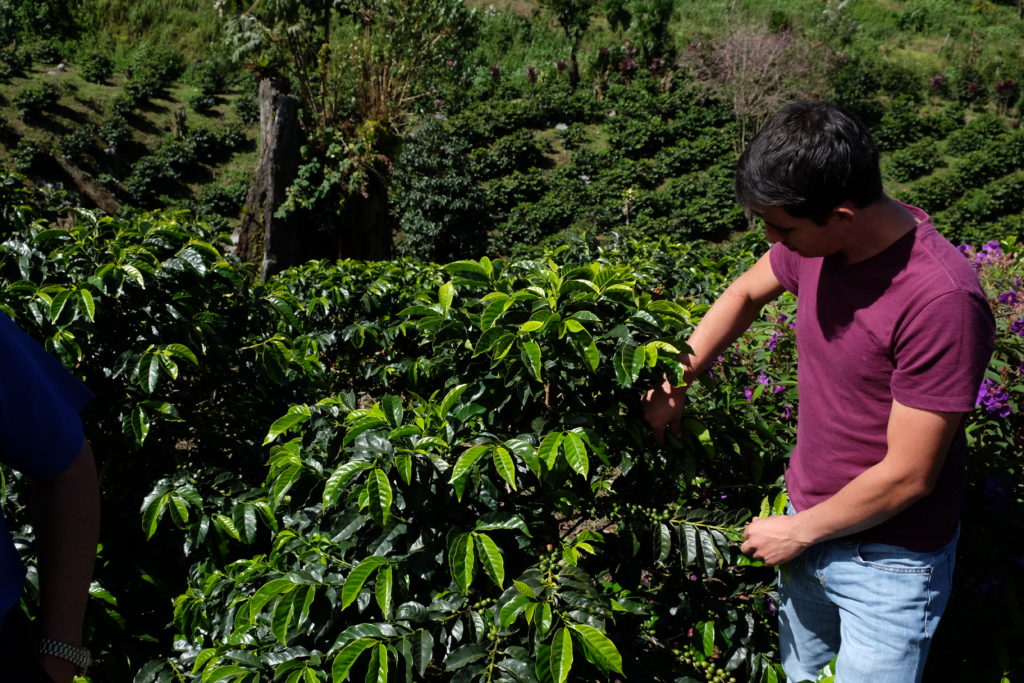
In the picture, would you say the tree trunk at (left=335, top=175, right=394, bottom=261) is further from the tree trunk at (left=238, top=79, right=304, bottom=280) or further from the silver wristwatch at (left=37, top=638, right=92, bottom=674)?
the silver wristwatch at (left=37, top=638, right=92, bottom=674)

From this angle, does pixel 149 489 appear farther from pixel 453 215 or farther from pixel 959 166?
pixel 959 166

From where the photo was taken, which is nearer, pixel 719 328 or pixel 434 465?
pixel 434 465

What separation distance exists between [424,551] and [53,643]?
0.69 meters

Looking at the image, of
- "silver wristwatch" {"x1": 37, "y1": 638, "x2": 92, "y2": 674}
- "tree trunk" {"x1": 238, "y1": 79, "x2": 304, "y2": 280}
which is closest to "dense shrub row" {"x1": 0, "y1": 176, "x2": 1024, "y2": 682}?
"silver wristwatch" {"x1": 37, "y1": 638, "x2": 92, "y2": 674}

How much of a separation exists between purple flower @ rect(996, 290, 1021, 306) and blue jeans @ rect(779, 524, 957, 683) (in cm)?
136

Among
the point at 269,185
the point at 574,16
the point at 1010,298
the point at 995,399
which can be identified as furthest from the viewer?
the point at 574,16

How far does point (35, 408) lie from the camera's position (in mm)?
1009

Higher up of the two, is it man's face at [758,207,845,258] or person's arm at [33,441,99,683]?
man's face at [758,207,845,258]

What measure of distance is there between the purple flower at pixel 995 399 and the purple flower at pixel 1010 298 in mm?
486

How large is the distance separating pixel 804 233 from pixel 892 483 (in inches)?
17.6

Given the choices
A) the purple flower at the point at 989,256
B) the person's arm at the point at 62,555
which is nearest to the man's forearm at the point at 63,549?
the person's arm at the point at 62,555

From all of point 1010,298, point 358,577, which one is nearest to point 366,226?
point 1010,298

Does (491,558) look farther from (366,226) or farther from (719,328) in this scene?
(366,226)

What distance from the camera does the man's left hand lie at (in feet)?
4.34
